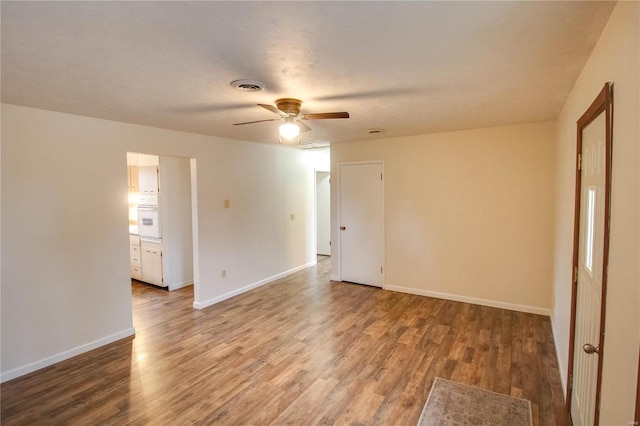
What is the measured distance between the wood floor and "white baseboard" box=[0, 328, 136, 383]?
0.23 feet

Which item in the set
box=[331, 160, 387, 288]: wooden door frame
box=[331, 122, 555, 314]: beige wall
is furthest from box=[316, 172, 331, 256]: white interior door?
box=[331, 122, 555, 314]: beige wall

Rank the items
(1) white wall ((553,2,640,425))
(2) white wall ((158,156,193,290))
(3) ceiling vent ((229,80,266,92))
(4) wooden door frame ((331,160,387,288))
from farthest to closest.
→ (2) white wall ((158,156,193,290))
(4) wooden door frame ((331,160,387,288))
(3) ceiling vent ((229,80,266,92))
(1) white wall ((553,2,640,425))

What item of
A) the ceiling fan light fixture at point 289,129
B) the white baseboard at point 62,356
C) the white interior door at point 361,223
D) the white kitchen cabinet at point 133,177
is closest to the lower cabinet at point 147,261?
the white kitchen cabinet at point 133,177

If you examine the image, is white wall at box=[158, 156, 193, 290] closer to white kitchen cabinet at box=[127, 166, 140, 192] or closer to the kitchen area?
the kitchen area

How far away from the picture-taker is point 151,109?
3.02 metres

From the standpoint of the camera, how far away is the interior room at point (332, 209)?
1.48m

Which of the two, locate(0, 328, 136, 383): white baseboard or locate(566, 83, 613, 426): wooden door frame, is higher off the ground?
locate(566, 83, 613, 426): wooden door frame

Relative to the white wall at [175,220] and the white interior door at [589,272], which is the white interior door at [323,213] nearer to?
the white wall at [175,220]

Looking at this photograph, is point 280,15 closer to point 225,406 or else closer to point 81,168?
point 225,406

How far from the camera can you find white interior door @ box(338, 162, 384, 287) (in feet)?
17.3

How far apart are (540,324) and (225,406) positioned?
3552mm

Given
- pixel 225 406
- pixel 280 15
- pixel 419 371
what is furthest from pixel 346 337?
pixel 280 15

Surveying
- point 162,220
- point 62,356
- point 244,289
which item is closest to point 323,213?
point 244,289

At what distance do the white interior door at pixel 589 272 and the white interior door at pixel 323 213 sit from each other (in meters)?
6.10
